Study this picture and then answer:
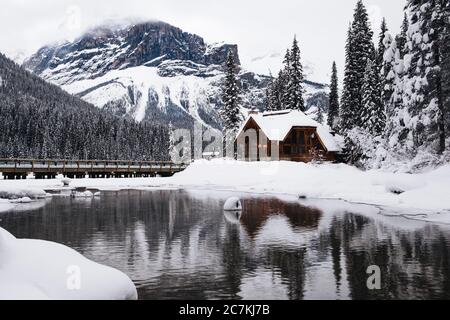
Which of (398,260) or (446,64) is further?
(446,64)

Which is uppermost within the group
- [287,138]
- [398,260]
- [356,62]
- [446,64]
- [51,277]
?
[356,62]

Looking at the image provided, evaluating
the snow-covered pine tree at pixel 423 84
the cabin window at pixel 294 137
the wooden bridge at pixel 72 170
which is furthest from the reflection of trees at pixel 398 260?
the wooden bridge at pixel 72 170

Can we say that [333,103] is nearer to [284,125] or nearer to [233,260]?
[284,125]

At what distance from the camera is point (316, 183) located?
132 feet

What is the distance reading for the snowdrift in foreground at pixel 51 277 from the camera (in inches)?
317

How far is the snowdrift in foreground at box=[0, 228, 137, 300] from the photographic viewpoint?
8.04m

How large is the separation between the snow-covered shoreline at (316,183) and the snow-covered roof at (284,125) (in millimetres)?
7817

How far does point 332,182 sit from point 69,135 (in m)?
88.0

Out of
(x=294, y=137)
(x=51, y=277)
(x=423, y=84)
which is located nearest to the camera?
(x=51, y=277)

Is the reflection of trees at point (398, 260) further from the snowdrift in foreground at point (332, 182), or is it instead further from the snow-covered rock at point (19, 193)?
the snow-covered rock at point (19, 193)

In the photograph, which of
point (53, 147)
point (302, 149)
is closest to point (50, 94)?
point (53, 147)

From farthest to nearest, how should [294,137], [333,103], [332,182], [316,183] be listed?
[333,103] < [294,137] < [316,183] < [332,182]

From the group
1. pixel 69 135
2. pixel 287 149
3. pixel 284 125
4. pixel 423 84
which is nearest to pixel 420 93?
pixel 423 84

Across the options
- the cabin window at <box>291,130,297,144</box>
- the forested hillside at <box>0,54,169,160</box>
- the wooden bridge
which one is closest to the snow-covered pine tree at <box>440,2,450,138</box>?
the cabin window at <box>291,130,297,144</box>
